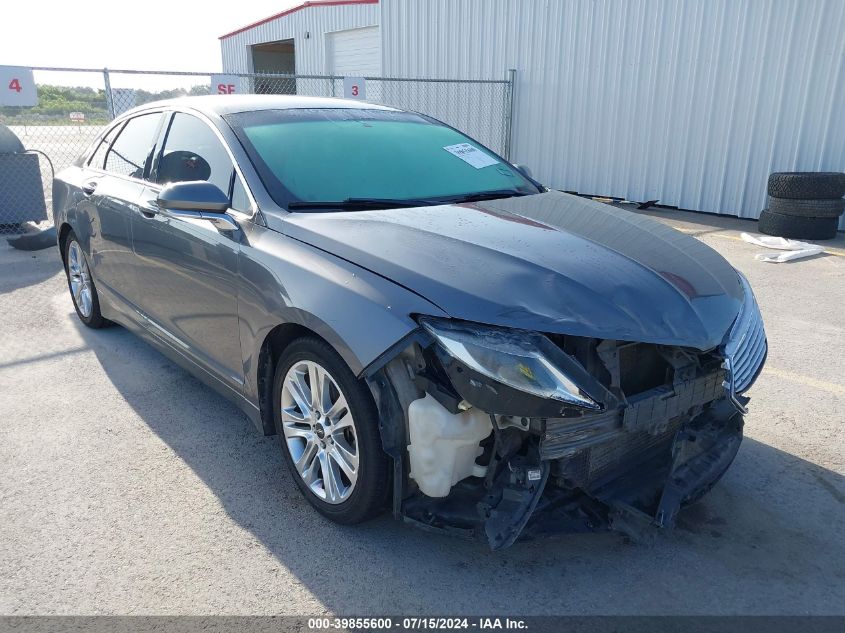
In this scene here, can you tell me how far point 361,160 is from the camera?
3482 mm

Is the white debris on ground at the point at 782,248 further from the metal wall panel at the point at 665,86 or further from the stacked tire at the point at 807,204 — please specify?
the metal wall panel at the point at 665,86

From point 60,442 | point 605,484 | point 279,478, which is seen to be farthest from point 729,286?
point 60,442

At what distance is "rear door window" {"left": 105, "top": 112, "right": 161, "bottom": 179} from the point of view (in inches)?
163

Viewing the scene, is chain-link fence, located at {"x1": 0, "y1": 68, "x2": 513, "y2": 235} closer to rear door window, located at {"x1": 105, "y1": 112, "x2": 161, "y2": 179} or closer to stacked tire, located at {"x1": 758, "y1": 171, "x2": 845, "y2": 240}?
rear door window, located at {"x1": 105, "y1": 112, "x2": 161, "y2": 179}

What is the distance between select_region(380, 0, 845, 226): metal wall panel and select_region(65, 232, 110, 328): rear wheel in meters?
8.71

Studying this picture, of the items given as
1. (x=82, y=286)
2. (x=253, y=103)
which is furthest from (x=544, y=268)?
(x=82, y=286)

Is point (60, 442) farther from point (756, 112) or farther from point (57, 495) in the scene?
point (756, 112)

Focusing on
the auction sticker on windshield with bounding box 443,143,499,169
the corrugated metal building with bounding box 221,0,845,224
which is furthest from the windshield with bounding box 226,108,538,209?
the corrugated metal building with bounding box 221,0,845,224

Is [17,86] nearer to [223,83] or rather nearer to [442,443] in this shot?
[223,83]

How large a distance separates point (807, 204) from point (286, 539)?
807 cm

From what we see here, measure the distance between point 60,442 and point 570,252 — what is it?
2.78 meters

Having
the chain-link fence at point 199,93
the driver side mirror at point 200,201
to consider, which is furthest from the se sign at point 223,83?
the driver side mirror at point 200,201

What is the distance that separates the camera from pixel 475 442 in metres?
2.38

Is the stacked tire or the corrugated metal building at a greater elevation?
the corrugated metal building
